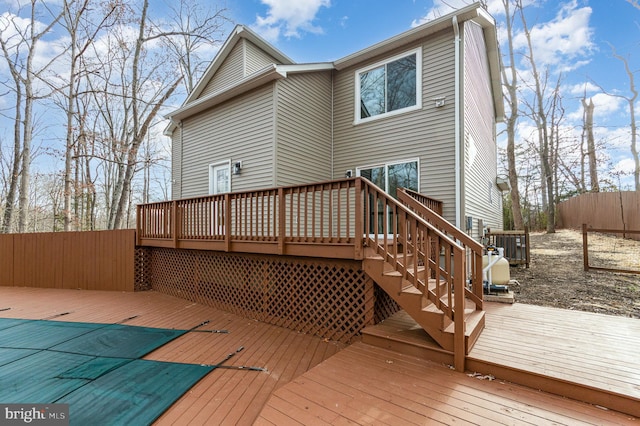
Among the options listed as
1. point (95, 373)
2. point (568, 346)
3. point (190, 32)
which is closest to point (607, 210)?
point (568, 346)

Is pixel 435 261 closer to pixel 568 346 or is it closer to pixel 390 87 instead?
pixel 568 346

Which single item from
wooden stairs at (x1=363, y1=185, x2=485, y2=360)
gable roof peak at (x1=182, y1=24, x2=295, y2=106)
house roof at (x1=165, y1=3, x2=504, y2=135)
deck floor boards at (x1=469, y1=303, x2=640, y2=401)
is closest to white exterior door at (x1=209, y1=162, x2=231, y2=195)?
house roof at (x1=165, y1=3, x2=504, y2=135)

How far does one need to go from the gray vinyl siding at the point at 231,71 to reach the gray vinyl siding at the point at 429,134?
→ 385 centimetres

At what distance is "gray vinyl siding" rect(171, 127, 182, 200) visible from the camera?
31.4 feet

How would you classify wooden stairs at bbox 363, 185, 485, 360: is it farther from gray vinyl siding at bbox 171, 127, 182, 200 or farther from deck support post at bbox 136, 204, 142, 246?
gray vinyl siding at bbox 171, 127, 182, 200

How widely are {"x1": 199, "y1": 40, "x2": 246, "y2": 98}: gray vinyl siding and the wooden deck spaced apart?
7571 millimetres

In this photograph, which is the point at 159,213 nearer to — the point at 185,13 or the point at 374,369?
the point at 374,369

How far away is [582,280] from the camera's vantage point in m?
6.41

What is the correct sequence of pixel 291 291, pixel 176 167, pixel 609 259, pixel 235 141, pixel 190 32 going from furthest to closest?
1. pixel 190 32
2. pixel 176 167
3. pixel 609 259
4. pixel 235 141
5. pixel 291 291

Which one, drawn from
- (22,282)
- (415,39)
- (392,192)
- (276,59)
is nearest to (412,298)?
(392,192)

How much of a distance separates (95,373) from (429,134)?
6946 millimetres

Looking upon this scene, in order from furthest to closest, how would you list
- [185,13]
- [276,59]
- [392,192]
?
[185,13] < [276,59] < [392,192]

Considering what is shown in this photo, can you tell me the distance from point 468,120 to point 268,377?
6.51m

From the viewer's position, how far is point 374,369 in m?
2.94
